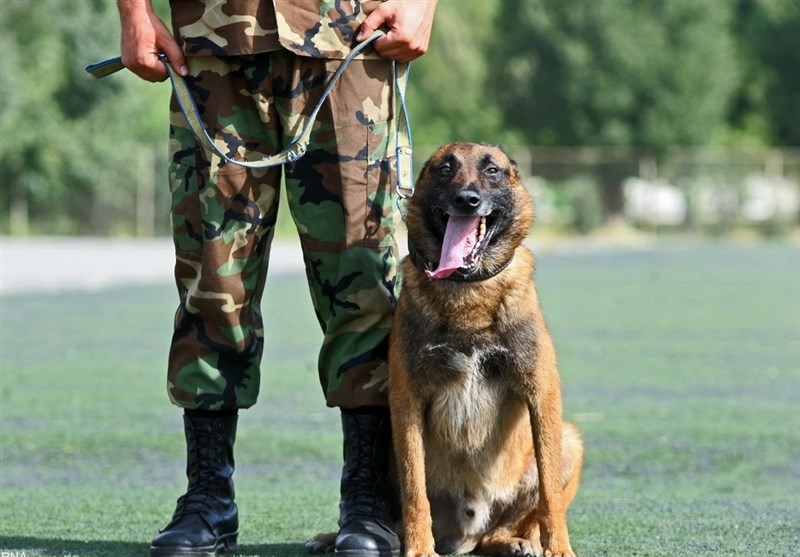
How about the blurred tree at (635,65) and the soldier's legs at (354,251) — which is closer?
the soldier's legs at (354,251)

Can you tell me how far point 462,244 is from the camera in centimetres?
404

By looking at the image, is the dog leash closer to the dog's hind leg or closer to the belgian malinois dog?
Result: the belgian malinois dog

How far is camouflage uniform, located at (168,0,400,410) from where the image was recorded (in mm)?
4023

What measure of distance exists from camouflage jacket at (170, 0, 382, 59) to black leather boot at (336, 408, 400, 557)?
1114 millimetres

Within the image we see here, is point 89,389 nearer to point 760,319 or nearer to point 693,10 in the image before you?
point 760,319

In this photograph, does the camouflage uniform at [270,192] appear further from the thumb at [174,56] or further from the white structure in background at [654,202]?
the white structure in background at [654,202]

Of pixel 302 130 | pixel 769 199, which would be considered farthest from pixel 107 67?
pixel 769 199

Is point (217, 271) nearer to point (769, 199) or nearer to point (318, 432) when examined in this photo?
point (318, 432)

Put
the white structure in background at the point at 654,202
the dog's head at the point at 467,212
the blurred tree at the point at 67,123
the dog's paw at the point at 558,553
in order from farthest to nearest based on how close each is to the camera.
Answer: the white structure in background at the point at 654,202
the blurred tree at the point at 67,123
the dog's head at the point at 467,212
the dog's paw at the point at 558,553

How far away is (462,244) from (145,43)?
3.58 ft

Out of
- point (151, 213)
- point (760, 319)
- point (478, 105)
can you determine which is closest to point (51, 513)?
point (760, 319)

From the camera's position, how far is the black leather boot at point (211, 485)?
4070 mm

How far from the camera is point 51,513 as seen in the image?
15.9ft

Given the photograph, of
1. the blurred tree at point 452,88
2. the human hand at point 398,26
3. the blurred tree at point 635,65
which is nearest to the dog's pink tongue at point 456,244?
the human hand at point 398,26
